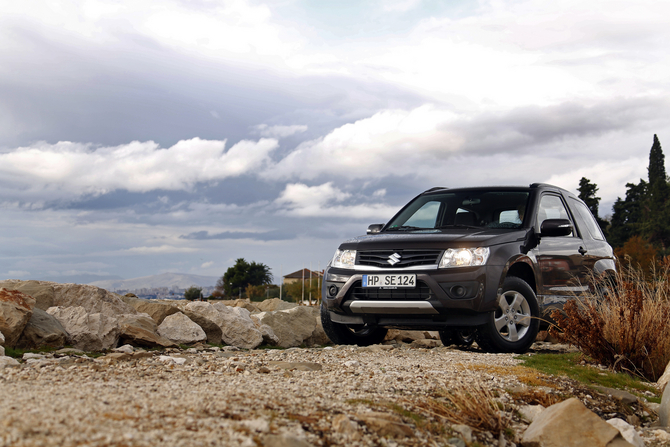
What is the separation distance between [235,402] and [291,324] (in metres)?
6.82

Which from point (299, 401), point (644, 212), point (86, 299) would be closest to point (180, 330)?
point (86, 299)

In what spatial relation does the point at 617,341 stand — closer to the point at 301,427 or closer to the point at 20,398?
the point at 301,427

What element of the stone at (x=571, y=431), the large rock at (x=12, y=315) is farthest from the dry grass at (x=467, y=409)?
the large rock at (x=12, y=315)

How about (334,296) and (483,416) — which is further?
(334,296)

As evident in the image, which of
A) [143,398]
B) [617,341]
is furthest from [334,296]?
[143,398]

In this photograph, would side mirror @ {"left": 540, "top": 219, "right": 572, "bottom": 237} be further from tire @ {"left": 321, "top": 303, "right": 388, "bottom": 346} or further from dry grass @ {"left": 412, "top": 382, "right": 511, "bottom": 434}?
dry grass @ {"left": 412, "top": 382, "right": 511, "bottom": 434}

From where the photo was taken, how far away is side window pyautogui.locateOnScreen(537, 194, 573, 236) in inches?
300

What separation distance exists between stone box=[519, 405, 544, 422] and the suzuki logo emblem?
8.26 feet

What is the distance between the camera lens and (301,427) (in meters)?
2.77

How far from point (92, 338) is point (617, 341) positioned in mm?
5783

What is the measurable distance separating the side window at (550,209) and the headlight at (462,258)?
5.50 ft

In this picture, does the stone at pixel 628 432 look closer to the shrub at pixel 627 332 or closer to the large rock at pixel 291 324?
the shrub at pixel 627 332

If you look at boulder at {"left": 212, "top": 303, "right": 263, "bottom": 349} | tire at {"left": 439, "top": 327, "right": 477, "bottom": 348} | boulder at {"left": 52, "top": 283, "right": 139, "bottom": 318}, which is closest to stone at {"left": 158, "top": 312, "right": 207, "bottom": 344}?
boulder at {"left": 212, "top": 303, "right": 263, "bottom": 349}

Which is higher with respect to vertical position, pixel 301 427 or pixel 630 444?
pixel 301 427
